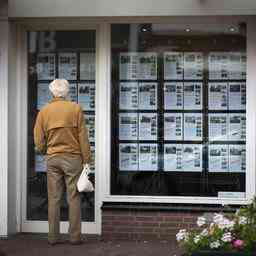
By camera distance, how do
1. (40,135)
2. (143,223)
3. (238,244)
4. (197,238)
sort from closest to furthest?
(238,244) < (197,238) < (40,135) < (143,223)

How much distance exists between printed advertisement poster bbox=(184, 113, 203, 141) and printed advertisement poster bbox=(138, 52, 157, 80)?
64 cm

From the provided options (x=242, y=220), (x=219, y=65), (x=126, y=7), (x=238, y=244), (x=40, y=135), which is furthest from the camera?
(x=219, y=65)

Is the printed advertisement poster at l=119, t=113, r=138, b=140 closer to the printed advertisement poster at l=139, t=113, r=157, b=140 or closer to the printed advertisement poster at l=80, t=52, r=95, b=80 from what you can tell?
the printed advertisement poster at l=139, t=113, r=157, b=140

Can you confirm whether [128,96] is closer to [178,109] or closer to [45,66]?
[178,109]

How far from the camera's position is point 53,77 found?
9086 mm

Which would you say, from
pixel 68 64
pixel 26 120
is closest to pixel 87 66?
pixel 68 64

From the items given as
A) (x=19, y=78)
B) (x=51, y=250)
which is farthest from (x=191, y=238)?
(x=19, y=78)

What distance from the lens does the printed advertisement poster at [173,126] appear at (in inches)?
347

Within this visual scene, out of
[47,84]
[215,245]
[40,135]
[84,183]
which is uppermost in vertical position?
[47,84]

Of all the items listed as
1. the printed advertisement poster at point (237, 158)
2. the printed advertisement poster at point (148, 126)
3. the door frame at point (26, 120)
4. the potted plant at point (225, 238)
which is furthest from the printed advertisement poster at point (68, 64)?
the potted plant at point (225, 238)

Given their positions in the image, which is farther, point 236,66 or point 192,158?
point 192,158

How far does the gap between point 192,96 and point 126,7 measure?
4.40ft

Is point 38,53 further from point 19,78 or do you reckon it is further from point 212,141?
point 212,141

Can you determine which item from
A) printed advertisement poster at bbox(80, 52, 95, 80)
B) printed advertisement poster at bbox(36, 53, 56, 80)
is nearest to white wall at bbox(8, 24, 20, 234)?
printed advertisement poster at bbox(36, 53, 56, 80)
